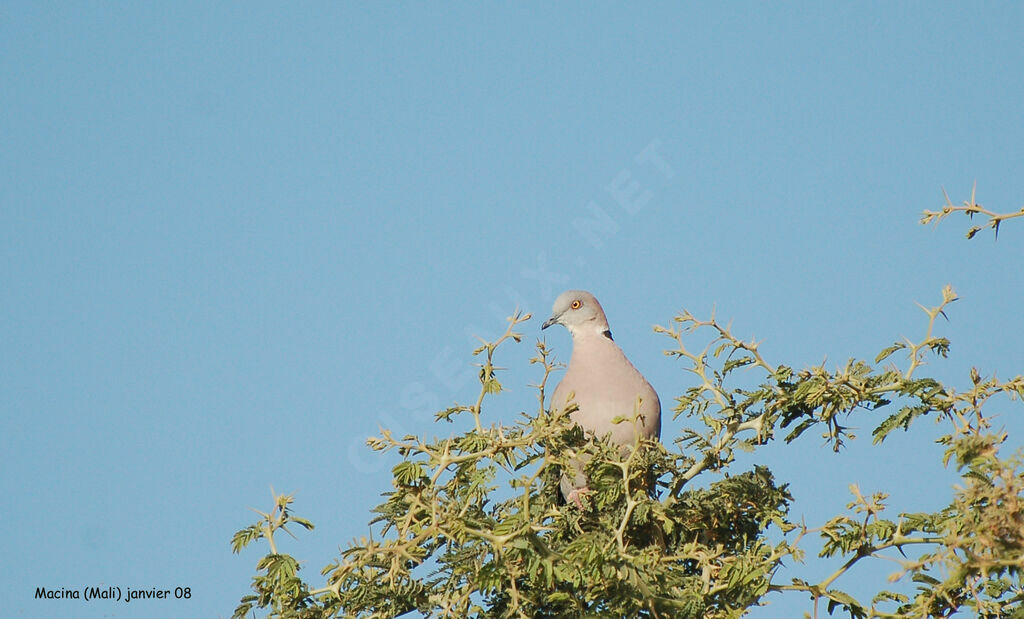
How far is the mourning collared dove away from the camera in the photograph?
22.1 feet

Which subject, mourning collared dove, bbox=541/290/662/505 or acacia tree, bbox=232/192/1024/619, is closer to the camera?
acacia tree, bbox=232/192/1024/619

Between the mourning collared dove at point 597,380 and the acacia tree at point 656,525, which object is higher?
the mourning collared dove at point 597,380

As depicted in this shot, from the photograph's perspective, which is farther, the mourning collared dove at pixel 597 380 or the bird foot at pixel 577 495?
the mourning collared dove at pixel 597 380

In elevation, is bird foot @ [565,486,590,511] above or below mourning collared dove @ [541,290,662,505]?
below

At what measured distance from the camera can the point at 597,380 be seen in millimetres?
7023

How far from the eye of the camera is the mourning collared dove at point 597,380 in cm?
673

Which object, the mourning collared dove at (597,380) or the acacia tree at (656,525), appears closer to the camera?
the acacia tree at (656,525)

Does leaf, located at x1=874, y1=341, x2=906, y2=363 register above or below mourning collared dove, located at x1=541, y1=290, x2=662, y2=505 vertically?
below

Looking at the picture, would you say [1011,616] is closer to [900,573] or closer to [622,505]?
[900,573]

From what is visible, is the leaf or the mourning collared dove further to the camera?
the mourning collared dove

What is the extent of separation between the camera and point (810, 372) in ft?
14.7

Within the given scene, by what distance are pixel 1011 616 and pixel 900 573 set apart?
3.10 feet

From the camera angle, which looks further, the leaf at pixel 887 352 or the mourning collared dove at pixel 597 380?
the mourning collared dove at pixel 597 380

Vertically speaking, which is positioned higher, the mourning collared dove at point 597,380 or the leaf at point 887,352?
the mourning collared dove at point 597,380
